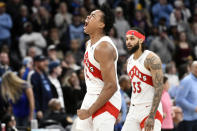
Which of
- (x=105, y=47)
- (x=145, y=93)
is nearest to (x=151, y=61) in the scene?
(x=145, y=93)

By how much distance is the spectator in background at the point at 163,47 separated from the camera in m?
15.5

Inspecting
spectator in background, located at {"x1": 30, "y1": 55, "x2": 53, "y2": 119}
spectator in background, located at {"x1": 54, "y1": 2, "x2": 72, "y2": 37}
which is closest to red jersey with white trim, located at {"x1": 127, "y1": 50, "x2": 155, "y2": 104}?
spectator in background, located at {"x1": 30, "y1": 55, "x2": 53, "y2": 119}

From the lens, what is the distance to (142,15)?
56.5 ft

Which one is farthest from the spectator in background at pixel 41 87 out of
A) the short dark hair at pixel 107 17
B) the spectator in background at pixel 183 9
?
the spectator in background at pixel 183 9

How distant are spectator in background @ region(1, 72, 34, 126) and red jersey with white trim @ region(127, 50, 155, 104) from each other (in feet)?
13.0

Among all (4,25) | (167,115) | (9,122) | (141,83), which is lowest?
(167,115)

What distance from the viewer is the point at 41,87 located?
10586 mm

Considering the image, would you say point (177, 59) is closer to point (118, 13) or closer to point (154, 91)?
point (118, 13)

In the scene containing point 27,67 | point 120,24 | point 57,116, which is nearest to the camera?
point 57,116

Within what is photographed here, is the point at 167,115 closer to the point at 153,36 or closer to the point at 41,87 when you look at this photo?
the point at 41,87

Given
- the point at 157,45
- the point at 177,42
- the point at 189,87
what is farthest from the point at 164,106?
the point at 177,42

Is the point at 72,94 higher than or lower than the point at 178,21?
lower

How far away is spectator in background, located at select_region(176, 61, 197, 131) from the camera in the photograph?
9606 millimetres

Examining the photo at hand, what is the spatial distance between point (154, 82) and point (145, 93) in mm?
231
